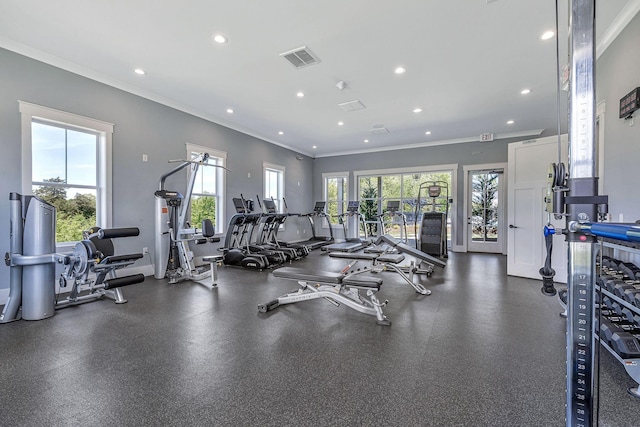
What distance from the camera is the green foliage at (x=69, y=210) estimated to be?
4.12 m

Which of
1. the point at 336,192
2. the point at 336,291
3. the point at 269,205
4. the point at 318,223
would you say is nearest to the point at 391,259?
the point at 336,291

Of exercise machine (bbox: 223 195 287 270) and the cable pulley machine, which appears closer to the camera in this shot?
the cable pulley machine

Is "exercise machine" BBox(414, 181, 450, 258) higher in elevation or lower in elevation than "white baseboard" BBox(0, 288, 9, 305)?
higher

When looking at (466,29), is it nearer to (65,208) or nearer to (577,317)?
(577,317)

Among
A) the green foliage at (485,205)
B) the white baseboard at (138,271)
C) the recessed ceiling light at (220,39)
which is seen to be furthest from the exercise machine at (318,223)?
the recessed ceiling light at (220,39)

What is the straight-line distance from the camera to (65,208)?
4.30 meters

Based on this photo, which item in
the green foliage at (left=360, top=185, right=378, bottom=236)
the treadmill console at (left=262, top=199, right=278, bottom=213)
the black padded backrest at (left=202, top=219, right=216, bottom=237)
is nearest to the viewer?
the black padded backrest at (left=202, top=219, right=216, bottom=237)

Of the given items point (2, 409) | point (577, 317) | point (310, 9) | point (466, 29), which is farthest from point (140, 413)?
point (466, 29)

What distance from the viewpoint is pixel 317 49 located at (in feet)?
12.4

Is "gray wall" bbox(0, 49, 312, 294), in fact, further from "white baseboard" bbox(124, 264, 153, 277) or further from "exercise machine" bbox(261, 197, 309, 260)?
"exercise machine" bbox(261, 197, 309, 260)

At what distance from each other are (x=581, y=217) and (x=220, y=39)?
397 centimetres

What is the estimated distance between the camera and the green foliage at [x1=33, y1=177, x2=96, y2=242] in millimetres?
4125

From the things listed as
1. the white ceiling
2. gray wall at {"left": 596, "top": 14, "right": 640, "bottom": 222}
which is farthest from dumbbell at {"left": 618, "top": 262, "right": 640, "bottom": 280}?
the white ceiling

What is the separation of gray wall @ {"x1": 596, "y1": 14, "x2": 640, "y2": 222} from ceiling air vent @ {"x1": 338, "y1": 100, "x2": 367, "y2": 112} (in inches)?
136
